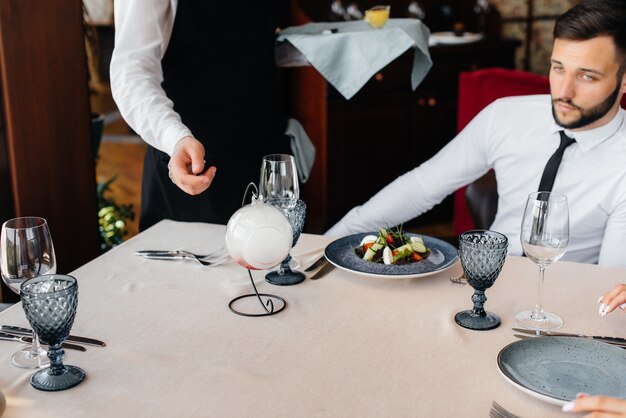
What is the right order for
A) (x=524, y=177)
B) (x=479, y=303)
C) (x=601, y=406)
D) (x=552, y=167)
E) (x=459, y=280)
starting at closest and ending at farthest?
(x=601, y=406) < (x=479, y=303) < (x=459, y=280) < (x=552, y=167) < (x=524, y=177)

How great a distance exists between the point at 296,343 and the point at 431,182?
1.02m

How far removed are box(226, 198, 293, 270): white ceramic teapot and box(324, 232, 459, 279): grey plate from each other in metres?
0.22

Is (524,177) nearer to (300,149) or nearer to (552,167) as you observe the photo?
(552,167)

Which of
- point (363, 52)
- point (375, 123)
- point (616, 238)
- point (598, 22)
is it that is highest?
point (598, 22)

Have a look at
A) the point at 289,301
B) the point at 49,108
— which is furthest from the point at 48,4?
the point at 289,301

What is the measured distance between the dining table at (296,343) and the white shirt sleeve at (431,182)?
48 cm

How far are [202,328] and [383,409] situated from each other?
0.37 meters

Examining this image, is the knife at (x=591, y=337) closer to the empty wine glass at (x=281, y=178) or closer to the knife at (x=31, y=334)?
the empty wine glass at (x=281, y=178)

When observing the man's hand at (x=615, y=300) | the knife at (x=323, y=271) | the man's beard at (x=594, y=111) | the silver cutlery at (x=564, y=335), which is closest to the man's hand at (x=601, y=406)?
the silver cutlery at (x=564, y=335)

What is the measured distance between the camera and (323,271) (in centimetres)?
145

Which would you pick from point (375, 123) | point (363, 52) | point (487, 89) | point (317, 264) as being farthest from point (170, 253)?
point (375, 123)

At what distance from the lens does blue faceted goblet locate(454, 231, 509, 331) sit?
121 cm

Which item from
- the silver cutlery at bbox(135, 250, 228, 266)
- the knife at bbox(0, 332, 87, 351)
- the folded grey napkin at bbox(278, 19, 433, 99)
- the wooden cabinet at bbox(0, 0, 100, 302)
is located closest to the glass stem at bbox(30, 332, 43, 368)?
the knife at bbox(0, 332, 87, 351)

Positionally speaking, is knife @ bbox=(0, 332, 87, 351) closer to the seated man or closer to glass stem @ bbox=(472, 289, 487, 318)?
glass stem @ bbox=(472, 289, 487, 318)
